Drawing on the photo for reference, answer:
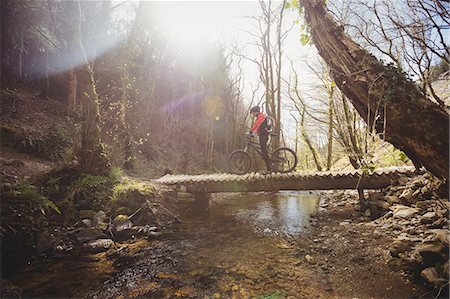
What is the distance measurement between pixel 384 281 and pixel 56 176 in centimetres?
750

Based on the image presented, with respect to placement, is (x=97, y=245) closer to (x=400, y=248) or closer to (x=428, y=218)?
(x=400, y=248)

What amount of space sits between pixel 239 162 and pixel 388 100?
6312 millimetres

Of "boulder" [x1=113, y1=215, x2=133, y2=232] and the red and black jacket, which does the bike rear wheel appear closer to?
the red and black jacket

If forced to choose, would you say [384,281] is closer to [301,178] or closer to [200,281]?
[200,281]

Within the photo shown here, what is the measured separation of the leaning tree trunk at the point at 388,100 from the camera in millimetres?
2738

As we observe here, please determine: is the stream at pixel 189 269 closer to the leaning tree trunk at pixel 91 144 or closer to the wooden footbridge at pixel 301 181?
the wooden footbridge at pixel 301 181

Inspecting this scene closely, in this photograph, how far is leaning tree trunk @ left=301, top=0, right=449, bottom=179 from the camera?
274 cm

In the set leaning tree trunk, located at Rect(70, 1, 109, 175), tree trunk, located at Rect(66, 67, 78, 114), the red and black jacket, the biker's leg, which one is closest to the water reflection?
the biker's leg

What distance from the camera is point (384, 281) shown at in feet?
10.9

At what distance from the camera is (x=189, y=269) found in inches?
159

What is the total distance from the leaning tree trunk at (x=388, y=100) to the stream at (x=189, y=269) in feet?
7.50

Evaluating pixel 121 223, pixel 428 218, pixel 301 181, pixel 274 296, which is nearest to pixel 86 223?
pixel 121 223

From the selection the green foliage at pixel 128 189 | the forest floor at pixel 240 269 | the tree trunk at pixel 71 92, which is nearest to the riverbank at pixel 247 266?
the forest floor at pixel 240 269

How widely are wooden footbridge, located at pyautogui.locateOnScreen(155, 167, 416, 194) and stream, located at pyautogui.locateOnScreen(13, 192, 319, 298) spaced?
53.3 inches
